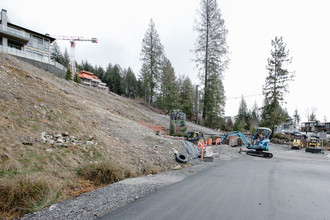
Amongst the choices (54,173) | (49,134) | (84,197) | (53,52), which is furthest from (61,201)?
(53,52)

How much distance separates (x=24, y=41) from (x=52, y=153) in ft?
101

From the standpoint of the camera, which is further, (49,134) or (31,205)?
(49,134)

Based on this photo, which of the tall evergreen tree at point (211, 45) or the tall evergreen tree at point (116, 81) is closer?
the tall evergreen tree at point (211, 45)

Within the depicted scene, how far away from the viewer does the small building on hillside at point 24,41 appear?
866 inches

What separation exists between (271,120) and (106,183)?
1029 inches

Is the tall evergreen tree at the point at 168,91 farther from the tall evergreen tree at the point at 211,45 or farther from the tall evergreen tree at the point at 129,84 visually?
the tall evergreen tree at the point at 129,84

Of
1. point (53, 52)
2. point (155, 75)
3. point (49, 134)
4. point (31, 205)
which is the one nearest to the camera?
point (31, 205)

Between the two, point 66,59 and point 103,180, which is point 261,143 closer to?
point 103,180

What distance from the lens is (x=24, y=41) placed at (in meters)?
26.8

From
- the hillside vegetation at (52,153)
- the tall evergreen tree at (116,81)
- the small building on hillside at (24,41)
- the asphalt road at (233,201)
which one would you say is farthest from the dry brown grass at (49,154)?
the tall evergreen tree at (116,81)

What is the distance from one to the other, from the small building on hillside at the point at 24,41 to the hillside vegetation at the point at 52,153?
1418 cm

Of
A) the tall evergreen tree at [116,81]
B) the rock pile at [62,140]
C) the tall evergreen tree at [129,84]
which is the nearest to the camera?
the rock pile at [62,140]

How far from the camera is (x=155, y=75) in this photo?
31.8 m

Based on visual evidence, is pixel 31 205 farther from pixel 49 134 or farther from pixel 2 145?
pixel 49 134
